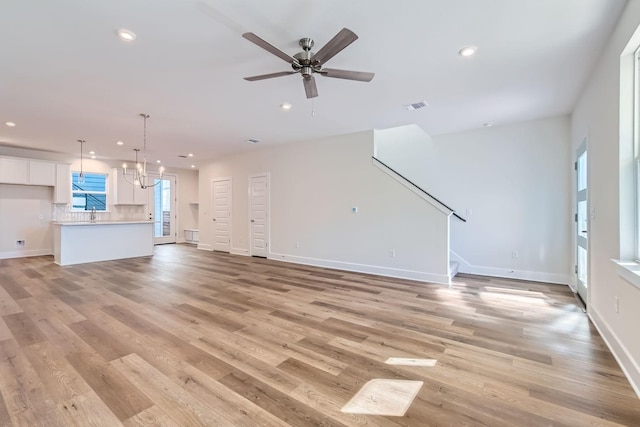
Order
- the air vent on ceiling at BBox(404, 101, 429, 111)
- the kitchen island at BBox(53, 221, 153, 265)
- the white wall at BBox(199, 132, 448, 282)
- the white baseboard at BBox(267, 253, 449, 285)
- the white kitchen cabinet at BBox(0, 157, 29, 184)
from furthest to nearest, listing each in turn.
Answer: the white kitchen cabinet at BBox(0, 157, 29, 184), the kitchen island at BBox(53, 221, 153, 265), the white wall at BBox(199, 132, 448, 282), the white baseboard at BBox(267, 253, 449, 285), the air vent on ceiling at BBox(404, 101, 429, 111)

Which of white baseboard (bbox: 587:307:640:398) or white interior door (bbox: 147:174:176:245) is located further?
white interior door (bbox: 147:174:176:245)

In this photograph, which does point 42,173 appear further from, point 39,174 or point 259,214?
point 259,214

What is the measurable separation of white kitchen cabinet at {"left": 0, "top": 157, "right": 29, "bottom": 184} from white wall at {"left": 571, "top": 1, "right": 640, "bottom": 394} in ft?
35.1

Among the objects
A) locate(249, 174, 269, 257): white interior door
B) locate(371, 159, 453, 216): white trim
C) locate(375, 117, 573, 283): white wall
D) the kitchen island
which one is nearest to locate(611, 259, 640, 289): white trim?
locate(371, 159, 453, 216): white trim

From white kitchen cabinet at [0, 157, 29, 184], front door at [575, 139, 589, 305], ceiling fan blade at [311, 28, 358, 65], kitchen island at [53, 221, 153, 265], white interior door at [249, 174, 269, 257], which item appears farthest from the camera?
white interior door at [249, 174, 269, 257]

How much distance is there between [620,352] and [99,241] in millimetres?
8979

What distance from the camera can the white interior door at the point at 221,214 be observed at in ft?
27.2

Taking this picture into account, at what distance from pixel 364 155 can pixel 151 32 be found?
3956mm

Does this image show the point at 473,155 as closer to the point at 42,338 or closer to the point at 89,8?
the point at 89,8

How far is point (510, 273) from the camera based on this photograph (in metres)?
5.13

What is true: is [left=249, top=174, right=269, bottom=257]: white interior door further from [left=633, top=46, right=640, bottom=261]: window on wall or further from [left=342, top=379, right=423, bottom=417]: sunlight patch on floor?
[left=633, top=46, right=640, bottom=261]: window on wall

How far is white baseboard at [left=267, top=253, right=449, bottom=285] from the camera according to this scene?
4887 mm

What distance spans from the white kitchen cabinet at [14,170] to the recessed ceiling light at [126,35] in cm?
691

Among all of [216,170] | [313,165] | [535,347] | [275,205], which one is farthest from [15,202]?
[535,347]
